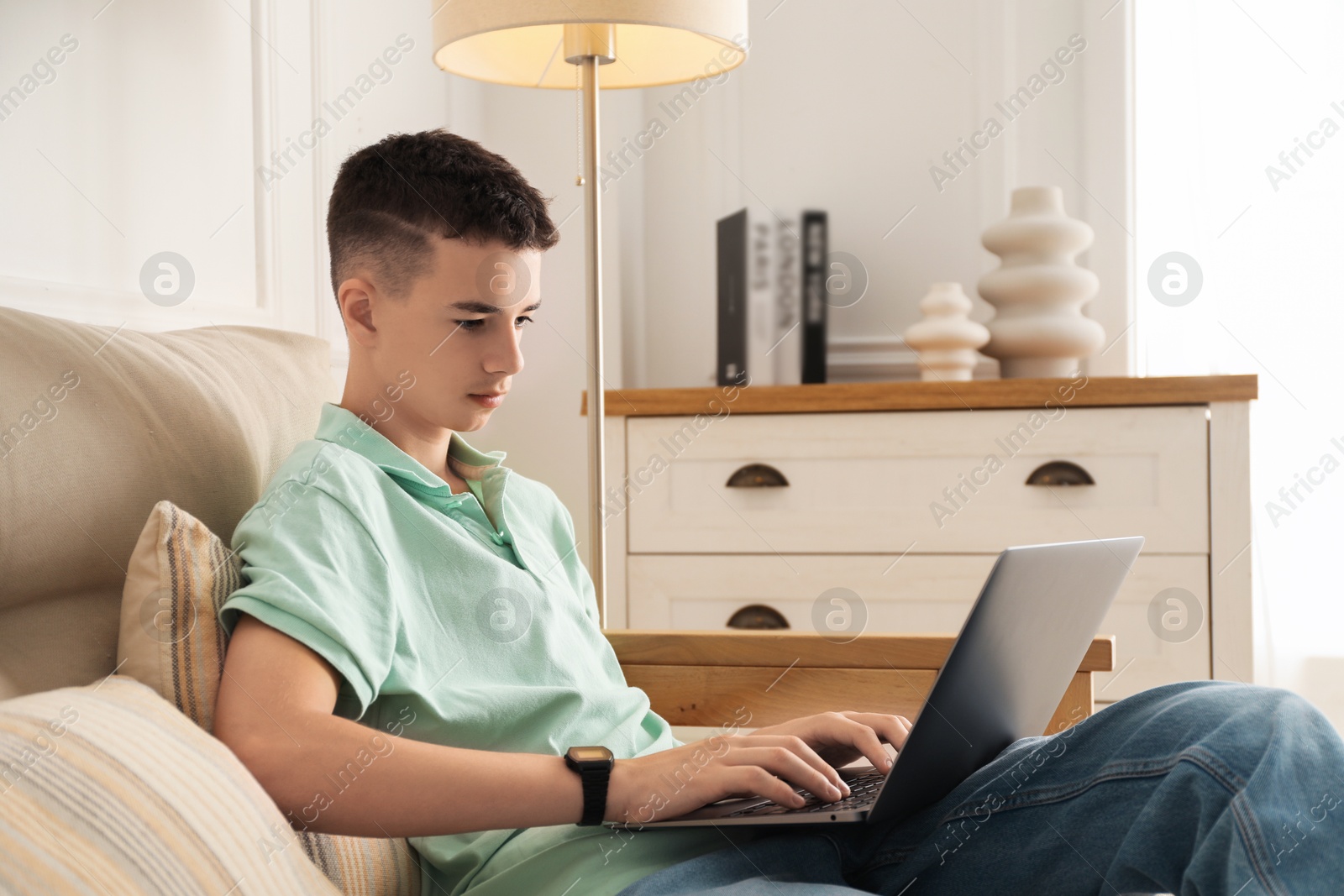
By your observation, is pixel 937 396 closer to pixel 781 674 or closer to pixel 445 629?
pixel 781 674

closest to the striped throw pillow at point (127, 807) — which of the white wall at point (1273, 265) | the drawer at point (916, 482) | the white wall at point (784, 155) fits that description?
the white wall at point (784, 155)

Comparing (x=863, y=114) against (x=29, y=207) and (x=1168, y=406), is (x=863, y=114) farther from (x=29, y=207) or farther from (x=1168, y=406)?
(x=29, y=207)

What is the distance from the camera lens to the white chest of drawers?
1558 millimetres

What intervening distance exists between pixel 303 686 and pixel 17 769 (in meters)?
0.19

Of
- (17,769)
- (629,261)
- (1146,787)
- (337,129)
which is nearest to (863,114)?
(629,261)

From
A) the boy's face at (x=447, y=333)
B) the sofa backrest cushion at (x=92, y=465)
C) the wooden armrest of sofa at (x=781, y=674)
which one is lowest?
the wooden armrest of sofa at (x=781, y=674)

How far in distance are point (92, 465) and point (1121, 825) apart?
28.8 inches

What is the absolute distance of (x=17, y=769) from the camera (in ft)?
1.58

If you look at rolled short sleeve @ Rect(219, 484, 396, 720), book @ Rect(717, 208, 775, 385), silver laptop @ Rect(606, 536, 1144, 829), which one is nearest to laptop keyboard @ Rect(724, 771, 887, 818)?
silver laptop @ Rect(606, 536, 1144, 829)

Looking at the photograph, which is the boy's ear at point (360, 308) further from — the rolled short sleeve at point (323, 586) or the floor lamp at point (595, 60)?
the floor lamp at point (595, 60)

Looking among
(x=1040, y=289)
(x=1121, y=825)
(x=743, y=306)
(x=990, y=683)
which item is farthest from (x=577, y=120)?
(x=1121, y=825)

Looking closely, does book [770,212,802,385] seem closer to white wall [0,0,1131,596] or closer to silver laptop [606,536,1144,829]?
white wall [0,0,1131,596]

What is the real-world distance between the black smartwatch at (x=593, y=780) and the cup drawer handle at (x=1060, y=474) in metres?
1.07

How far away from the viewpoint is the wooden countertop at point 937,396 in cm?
156
